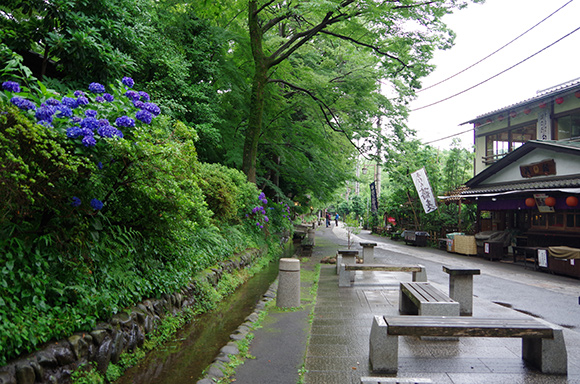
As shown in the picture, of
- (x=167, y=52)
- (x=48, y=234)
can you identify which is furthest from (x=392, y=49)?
(x=48, y=234)

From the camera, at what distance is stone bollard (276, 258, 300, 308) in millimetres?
7281

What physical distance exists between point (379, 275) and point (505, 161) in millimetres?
11685

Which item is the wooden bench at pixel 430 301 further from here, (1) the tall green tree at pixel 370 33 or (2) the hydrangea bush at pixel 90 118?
(1) the tall green tree at pixel 370 33

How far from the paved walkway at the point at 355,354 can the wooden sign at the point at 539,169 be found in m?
11.8

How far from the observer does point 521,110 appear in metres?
20.1

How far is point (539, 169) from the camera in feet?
53.6

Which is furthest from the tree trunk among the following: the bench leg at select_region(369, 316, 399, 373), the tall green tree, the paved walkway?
the bench leg at select_region(369, 316, 399, 373)

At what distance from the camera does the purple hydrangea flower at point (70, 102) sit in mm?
4293

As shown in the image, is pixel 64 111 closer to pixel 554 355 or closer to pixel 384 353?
pixel 384 353

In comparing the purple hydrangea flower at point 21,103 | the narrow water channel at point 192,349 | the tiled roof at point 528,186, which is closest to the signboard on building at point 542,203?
the tiled roof at point 528,186

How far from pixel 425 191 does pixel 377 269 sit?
14509 millimetres

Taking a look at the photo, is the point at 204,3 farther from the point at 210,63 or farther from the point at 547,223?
the point at 547,223

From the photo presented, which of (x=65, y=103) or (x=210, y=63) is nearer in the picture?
(x=65, y=103)

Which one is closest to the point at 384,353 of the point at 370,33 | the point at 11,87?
the point at 11,87
